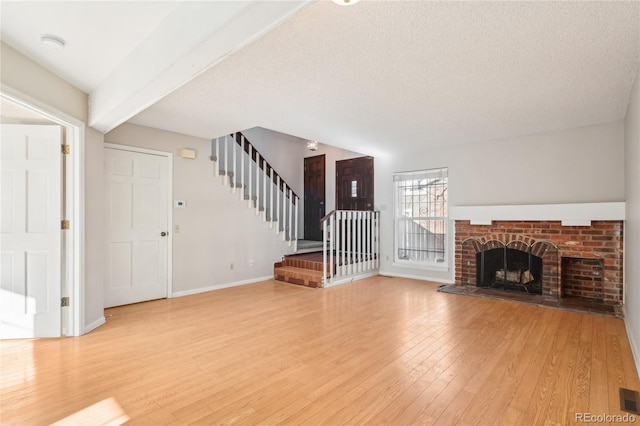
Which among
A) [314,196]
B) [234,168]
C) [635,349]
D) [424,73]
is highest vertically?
[424,73]

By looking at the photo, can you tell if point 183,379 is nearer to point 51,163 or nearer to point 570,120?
point 51,163

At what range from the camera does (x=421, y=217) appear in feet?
19.9

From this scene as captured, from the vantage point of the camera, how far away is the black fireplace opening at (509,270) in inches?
194

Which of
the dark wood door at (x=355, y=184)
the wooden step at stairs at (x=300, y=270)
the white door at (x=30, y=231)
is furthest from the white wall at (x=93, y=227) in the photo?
the dark wood door at (x=355, y=184)

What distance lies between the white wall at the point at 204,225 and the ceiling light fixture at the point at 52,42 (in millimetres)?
1805

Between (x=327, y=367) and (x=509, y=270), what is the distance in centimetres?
403

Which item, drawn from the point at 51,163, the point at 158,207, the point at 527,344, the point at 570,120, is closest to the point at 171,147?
the point at 158,207

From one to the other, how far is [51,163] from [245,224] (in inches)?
115

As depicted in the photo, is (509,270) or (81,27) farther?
(509,270)

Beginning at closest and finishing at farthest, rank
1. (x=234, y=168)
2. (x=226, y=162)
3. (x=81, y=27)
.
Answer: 1. (x=81, y=27)
2. (x=226, y=162)
3. (x=234, y=168)

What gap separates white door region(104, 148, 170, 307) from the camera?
4090 mm

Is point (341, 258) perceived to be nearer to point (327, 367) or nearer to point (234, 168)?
point (234, 168)

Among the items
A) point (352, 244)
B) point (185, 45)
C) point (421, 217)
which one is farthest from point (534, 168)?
point (185, 45)

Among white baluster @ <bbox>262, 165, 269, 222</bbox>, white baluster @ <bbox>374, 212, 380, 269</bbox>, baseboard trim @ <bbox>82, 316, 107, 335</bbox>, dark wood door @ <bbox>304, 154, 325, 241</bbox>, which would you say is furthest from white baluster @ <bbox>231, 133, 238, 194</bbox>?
white baluster @ <bbox>374, 212, 380, 269</bbox>
